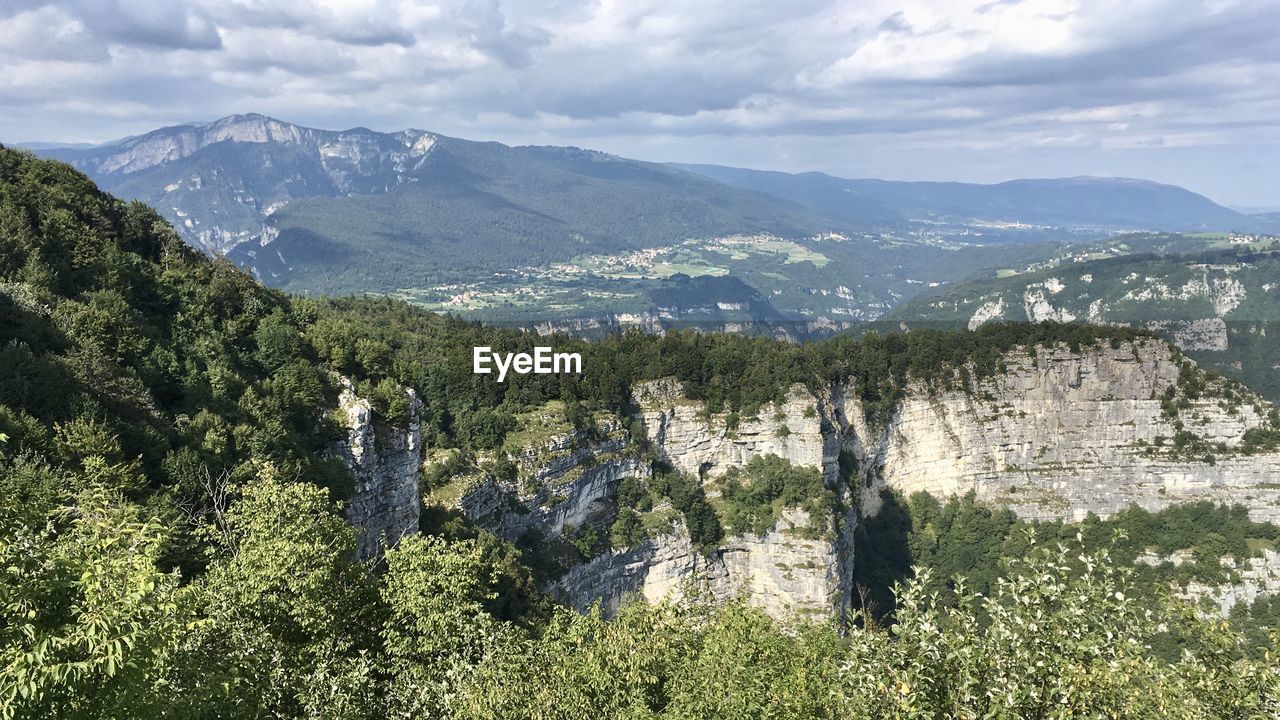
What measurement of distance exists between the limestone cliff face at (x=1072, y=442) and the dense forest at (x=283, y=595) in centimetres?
5371

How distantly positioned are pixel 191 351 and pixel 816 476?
51.7 meters

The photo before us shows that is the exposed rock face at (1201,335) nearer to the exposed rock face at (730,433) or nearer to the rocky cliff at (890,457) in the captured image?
the rocky cliff at (890,457)

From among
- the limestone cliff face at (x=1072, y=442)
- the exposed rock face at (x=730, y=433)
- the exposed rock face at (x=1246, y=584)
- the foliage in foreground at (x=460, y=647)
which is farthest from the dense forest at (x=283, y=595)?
the exposed rock face at (x=1246, y=584)

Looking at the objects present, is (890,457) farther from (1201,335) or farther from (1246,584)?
(1201,335)

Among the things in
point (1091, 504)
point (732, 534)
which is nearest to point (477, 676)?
point (732, 534)

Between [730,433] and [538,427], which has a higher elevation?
[538,427]

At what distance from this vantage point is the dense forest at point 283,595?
1202cm

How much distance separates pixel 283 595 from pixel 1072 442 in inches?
3207

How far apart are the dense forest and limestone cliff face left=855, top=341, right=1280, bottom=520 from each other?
176 feet

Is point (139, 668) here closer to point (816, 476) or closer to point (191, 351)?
point (191, 351)

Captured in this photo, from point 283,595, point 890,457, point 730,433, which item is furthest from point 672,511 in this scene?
point 283,595

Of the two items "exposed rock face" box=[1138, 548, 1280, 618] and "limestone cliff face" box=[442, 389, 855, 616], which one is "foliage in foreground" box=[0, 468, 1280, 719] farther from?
"exposed rock face" box=[1138, 548, 1280, 618]

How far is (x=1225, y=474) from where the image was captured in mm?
74500

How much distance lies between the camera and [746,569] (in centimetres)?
6762
